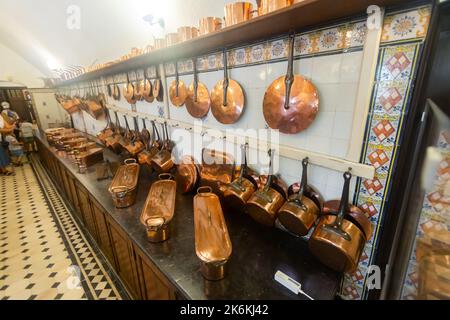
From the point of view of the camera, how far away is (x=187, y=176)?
5.08 ft

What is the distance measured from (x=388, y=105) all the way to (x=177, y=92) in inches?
52.9

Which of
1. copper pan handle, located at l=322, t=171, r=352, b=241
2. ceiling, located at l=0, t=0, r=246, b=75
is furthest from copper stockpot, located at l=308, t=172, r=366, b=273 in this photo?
ceiling, located at l=0, t=0, r=246, b=75

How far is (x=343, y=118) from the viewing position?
0.83 m

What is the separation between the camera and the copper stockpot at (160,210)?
107cm

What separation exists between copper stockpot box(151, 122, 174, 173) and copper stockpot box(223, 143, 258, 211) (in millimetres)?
749

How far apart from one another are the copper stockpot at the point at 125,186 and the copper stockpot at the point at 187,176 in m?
0.32

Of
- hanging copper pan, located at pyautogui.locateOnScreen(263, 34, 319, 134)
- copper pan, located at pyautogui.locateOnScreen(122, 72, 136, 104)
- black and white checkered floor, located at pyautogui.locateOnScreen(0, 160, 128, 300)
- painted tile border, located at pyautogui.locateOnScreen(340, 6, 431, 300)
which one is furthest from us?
copper pan, located at pyautogui.locateOnScreen(122, 72, 136, 104)

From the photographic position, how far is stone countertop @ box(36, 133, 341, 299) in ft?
2.61

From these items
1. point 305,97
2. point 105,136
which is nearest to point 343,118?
point 305,97

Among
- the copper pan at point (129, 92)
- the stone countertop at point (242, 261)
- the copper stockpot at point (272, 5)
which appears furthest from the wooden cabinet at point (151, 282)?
the copper pan at point (129, 92)

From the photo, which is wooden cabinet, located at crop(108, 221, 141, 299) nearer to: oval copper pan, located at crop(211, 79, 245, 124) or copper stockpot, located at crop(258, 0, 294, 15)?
oval copper pan, located at crop(211, 79, 245, 124)

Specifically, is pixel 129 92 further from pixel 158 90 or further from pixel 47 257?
pixel 47 257

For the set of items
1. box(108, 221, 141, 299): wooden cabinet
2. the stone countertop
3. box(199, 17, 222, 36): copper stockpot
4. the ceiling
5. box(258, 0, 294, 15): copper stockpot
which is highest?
the ceiling

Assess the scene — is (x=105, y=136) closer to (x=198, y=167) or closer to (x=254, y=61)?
(x=198, y=167)
